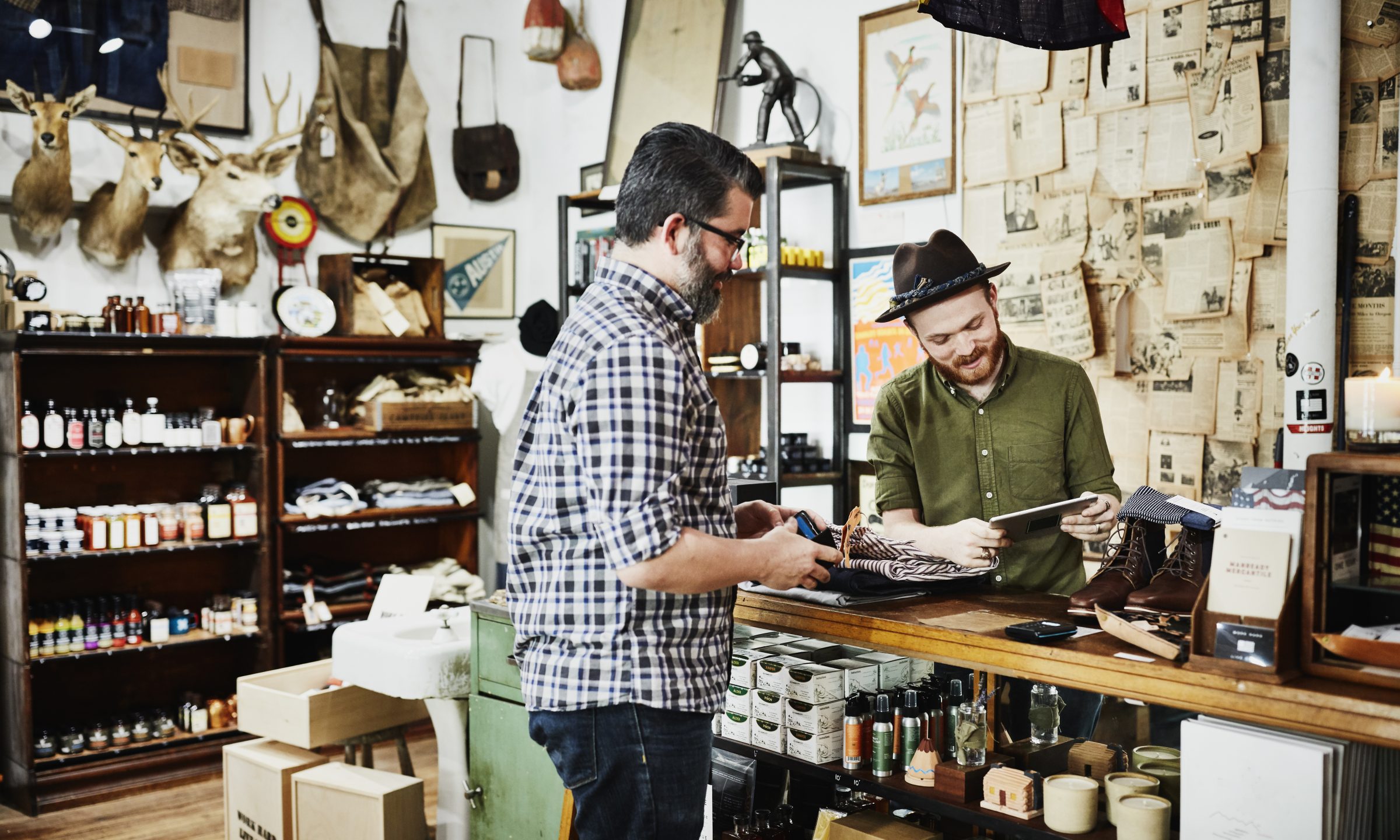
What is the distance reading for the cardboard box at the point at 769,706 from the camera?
2.62 meters

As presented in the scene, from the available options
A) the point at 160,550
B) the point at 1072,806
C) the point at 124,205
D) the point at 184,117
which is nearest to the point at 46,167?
the point at 124,205

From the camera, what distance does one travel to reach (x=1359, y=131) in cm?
349

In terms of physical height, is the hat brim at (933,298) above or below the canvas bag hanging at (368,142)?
below

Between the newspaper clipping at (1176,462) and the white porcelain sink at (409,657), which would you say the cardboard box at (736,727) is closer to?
the white porcelain sink at (409,657)

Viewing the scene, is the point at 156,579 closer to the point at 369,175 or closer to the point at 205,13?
the point at 369,175

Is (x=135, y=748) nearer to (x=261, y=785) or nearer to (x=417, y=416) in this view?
(x=261, y=785)

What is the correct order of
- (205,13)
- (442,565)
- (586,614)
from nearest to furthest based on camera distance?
(586,614), (205,13), (442,565)

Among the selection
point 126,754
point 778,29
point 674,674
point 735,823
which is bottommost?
point 126,754

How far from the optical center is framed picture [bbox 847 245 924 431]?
16.0 ft

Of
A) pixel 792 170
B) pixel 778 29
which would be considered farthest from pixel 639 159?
pixel 778 29

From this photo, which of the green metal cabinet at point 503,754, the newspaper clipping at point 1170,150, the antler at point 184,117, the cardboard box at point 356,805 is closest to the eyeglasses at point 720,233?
the green metal cabinet at point 503,754

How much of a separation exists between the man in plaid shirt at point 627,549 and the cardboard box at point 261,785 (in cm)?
211

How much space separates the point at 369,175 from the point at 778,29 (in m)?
2.32

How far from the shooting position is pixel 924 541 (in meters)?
2.56
